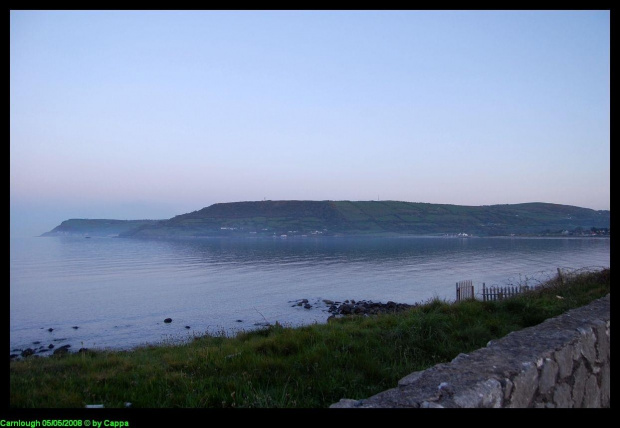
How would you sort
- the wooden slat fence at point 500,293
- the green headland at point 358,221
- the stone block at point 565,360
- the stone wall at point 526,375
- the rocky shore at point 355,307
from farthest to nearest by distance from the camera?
the green headland at point 358,221, the rocky shore at point 355,307, the wooden slat fence at point 500,293, the stone block at point 565,360, the stone wall at point 526,375

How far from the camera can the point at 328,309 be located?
76.6 ft

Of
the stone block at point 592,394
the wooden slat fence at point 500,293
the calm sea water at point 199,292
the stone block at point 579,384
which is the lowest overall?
the calm sea water at point 199,292

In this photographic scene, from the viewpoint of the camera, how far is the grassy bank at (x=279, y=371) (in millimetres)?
3986

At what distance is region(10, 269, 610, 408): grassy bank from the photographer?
3.99 m

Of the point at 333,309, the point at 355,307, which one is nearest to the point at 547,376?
the point at 355,307

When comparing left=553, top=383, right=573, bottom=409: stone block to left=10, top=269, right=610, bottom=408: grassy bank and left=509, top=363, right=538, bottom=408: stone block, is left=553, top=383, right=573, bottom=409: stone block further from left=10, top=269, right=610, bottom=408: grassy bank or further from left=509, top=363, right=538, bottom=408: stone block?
left=10, top=269, right=610, bottom=408: grassy bank

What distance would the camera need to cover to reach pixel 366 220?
151 meters

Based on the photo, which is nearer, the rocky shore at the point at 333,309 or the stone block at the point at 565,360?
the stone block at the point at 565,360

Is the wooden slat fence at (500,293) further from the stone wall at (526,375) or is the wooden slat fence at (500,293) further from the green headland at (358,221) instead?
the green headland at (358,221)

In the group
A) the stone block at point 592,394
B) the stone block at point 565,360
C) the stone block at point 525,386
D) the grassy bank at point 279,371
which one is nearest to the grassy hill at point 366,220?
the grassy bank at point 279,371

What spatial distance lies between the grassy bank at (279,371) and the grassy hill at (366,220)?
128865 millimetres

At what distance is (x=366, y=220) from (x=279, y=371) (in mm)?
147783

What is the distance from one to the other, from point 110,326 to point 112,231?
531ft
